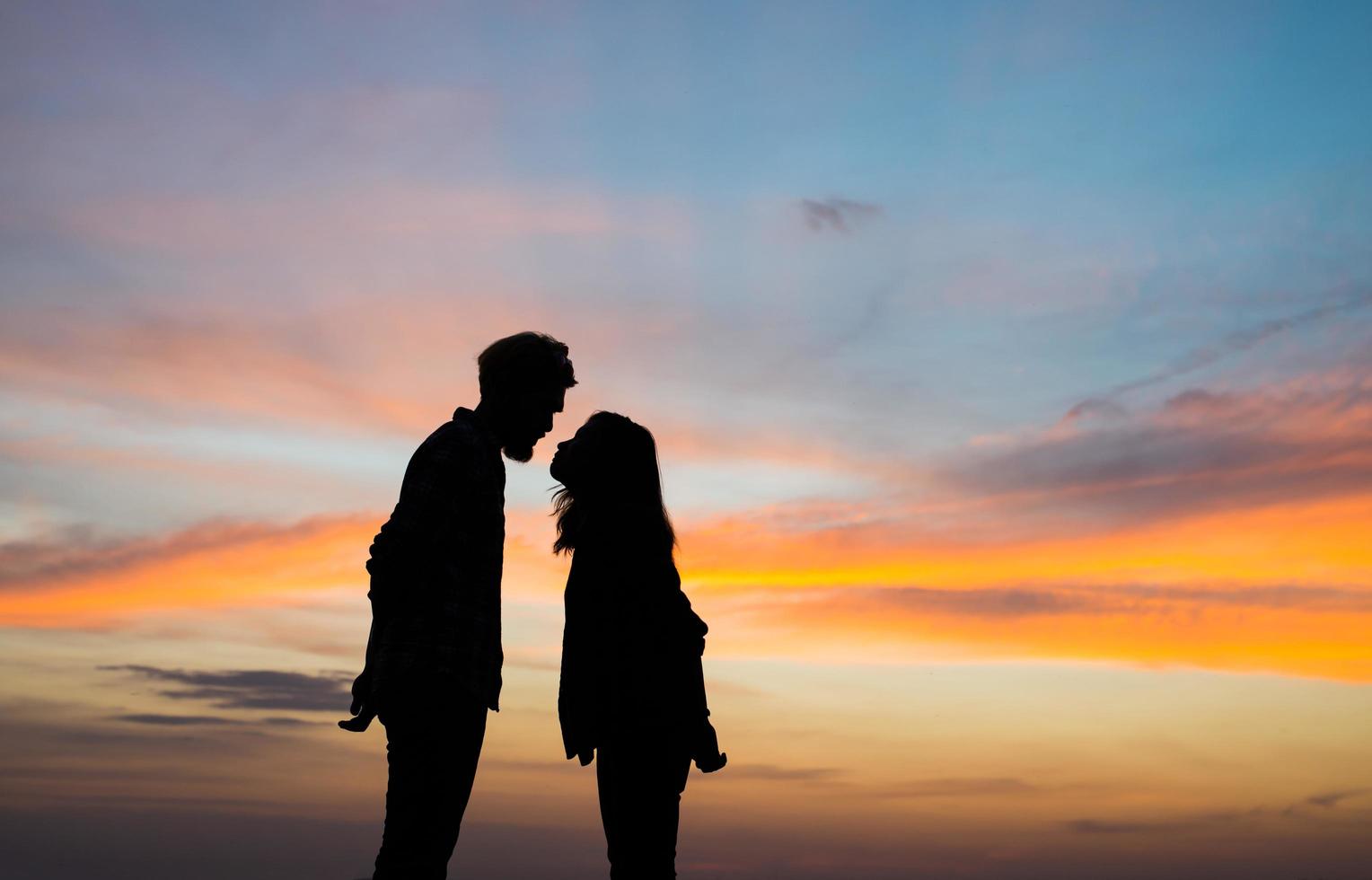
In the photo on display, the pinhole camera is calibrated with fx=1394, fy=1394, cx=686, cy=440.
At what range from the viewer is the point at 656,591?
646 cm

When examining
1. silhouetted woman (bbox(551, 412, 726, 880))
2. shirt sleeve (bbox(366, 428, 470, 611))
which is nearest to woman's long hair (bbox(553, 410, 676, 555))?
silhouetted woman (bbox(551, 412, 726, 880))

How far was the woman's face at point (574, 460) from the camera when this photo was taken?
653cm

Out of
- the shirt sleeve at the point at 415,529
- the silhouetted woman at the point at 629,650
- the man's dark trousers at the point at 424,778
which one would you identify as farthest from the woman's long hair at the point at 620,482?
the man's dark trousers at the point at 424,778

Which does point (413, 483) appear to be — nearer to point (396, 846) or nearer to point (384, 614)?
point (384, 614)

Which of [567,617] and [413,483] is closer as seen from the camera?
[413,483]

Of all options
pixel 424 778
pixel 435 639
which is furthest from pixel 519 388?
pixel 424 778

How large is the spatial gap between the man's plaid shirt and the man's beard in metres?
0.25

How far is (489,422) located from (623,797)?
182 centimetres

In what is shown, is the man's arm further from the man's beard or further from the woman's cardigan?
the woman's cardigan

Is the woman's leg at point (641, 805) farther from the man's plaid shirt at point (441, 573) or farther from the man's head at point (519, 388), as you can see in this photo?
the man's head at point (519, 388)

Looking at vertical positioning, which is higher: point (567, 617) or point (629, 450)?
point (629, 450)

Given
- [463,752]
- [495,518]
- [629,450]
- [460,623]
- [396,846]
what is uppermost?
[629,450]

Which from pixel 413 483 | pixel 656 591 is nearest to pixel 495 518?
pixel 413 483

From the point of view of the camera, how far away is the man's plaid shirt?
19.6 ft
